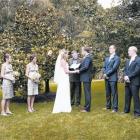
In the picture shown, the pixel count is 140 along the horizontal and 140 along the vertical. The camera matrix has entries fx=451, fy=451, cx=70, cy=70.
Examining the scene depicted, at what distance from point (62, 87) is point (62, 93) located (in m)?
0.20

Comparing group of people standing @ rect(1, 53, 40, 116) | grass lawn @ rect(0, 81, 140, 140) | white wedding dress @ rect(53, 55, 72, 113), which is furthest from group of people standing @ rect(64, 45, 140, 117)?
group of people standing @ rect(1, 53, 40, 116)

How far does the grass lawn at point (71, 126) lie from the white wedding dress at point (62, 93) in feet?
1.13

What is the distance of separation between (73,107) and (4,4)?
27079 millimetres

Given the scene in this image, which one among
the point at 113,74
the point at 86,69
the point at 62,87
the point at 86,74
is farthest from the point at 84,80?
the point at 113,74

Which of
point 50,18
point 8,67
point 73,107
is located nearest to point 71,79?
point 73,107

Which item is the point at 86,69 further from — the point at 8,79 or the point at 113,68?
the point at 8,79

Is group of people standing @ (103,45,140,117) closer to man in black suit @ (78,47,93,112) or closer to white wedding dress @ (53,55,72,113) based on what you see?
man in black suit @ (78,47,93,112)

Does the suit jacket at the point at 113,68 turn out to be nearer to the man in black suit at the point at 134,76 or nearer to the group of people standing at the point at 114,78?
the group of people standing at the point at 114,78

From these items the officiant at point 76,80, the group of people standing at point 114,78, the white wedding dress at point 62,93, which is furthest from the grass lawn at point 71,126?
the officiant at point 76,80

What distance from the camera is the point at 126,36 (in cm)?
1916

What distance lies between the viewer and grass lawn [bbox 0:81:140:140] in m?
12.1

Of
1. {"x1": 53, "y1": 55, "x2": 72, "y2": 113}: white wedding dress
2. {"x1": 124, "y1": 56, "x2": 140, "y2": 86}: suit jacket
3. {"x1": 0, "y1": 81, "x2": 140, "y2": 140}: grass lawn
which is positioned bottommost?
{"x1": 0, "y1": 81, "x2": 140, "y2": 140}: grass lawn

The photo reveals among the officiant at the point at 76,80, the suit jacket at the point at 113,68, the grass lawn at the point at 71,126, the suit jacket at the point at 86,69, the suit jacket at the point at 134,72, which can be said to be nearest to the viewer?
the grass lawn at the point at 71,126

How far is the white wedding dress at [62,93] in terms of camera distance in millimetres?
15180
